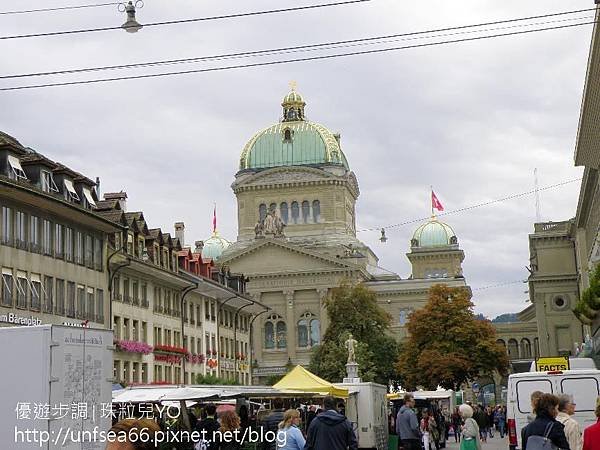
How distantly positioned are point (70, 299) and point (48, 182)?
459 cm

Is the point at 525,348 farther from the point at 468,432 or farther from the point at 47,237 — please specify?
the point at 468,432

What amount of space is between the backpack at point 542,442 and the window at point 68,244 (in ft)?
104

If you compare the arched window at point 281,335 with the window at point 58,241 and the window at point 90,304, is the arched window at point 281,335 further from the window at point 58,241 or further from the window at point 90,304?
the window at point 58,241

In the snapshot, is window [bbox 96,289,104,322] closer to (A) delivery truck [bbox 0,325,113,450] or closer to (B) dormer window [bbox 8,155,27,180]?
(B) dormer window [bbox 8,155,27,180]

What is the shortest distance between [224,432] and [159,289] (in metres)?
38.9

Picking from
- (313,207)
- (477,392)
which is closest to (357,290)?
(477,392)

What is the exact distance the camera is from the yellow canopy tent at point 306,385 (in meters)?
29.2

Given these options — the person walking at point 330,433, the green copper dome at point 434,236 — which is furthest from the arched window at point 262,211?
the person walking at point 330,433

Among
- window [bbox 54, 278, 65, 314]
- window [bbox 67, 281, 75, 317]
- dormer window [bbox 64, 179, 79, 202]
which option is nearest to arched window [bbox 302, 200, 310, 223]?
dormer window [bbox 64, 179, 79, 202]

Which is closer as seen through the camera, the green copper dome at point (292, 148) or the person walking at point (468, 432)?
the person walking at point (468, 432)

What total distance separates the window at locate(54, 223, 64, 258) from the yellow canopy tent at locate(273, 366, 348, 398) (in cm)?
1261

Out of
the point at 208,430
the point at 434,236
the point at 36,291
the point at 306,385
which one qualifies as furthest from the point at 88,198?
the point at 434,236

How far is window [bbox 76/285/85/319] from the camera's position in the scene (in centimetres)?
4266

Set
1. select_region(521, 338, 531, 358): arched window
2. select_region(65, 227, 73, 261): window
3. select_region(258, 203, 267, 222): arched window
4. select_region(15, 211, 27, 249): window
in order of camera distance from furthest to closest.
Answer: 1. select_region(258, 203, 267, 222): arched window
2. select_region(521, 338, 531, 358): arched window
3. select_region(65, 227, 73, 261): window
4. select_region(15, 211, 27, 249): window
